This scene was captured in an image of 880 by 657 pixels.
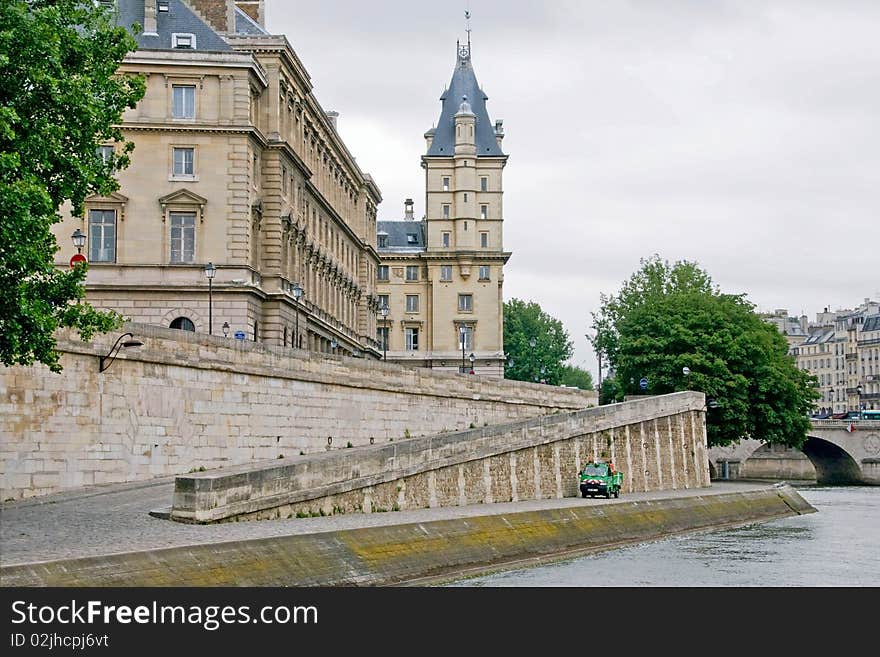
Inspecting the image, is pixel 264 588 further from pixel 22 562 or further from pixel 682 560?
pixel 682 560

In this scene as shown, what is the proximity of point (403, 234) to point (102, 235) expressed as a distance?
234 feet

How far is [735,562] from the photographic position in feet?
116

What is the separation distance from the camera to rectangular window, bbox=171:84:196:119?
2133 inches

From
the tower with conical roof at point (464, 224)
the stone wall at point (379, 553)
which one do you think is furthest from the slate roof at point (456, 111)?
the stone wall at point (379, 553)

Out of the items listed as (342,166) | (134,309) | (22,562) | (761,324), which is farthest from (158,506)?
(761,324)

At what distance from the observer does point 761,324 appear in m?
82.9

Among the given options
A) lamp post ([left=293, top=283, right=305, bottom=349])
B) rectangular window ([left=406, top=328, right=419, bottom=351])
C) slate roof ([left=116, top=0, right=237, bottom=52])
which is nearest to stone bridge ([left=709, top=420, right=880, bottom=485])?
rectangular window ([left=406, top=328, right=419, bottom=351])

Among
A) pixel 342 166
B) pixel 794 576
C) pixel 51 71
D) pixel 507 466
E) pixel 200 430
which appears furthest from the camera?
pixel 342 166

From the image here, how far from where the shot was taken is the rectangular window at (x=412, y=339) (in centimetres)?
11594

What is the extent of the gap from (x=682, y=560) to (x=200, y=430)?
492 inches

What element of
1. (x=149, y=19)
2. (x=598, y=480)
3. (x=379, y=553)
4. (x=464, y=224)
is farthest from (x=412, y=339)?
(x=379, y=553)

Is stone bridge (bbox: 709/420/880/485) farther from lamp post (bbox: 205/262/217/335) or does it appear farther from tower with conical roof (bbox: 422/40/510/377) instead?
lamp post (bbox: 205/262/217/335)

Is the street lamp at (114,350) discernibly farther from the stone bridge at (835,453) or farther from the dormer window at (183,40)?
the stone bridge at (835,453)

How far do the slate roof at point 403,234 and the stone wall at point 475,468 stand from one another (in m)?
59.4
